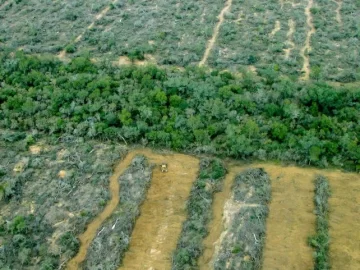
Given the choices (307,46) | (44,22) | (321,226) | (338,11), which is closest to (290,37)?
Result: (307,46)

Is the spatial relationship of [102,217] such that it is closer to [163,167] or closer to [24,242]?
[24,242]

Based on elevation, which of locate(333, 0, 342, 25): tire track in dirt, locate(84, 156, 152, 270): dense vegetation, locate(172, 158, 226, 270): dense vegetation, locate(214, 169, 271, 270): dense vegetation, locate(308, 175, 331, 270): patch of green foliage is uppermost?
locate(84, 156, 152, 270): dense vegetation

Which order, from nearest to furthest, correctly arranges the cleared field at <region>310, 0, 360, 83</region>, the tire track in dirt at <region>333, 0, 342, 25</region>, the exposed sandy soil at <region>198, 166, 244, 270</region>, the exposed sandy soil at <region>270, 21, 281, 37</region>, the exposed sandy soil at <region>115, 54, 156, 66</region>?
1. the exposed sandy soil at <region>198, 166, 244, 270</region>
2. the cleared field at <region>310, 0, 360, 83</region>
3. the exposed sandy soil at <region>115, 54, 156, 66</region>
4. the exposed sandy soil at <region>270, 21, 281, 37</region>
5. the tire track in dirt at <region>333, 0, 342, 25</region>

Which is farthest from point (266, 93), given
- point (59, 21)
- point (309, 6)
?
point (59, 21)

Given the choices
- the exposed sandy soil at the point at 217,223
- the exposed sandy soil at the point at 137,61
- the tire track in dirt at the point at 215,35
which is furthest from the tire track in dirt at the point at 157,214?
the tire track in dirt at the point at 215,35

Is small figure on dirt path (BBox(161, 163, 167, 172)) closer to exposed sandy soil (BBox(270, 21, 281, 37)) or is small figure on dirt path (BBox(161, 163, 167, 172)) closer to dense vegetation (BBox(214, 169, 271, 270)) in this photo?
dense vegetation (BBox(214, 169, 271, 270))

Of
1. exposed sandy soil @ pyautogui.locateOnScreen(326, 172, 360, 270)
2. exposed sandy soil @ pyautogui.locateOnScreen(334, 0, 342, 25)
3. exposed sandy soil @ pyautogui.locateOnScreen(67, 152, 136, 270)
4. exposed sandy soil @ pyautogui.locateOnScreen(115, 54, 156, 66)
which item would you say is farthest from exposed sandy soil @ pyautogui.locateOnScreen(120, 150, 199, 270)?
exposed sandy soil @ pyautogui.locateOnScreen(334, 0, 342, 25)
